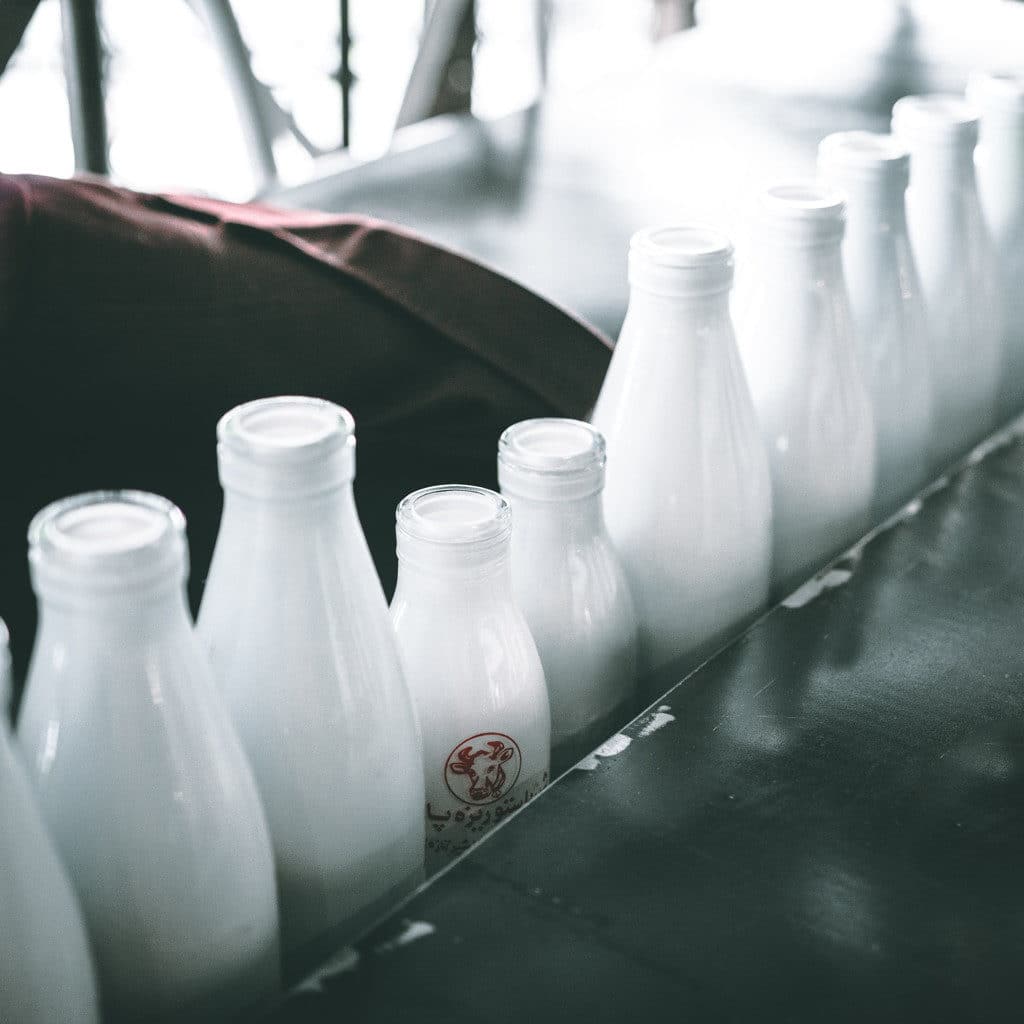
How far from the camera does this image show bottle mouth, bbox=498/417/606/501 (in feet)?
1.58

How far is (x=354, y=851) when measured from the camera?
0.41 meters

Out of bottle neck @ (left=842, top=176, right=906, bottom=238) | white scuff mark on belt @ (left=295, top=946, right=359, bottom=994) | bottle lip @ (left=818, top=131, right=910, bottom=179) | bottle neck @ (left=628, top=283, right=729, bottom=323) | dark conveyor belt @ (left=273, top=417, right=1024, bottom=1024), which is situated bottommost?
dark conveyor belt @ (left=273, top=417, right=1024, bottom=1024)

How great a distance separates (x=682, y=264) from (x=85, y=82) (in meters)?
1.00

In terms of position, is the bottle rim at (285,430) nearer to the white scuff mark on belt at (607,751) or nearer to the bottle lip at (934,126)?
the white scuff mark on belt at (607,751)

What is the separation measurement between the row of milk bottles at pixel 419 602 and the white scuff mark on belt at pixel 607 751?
22 mm

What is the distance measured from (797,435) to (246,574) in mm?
301

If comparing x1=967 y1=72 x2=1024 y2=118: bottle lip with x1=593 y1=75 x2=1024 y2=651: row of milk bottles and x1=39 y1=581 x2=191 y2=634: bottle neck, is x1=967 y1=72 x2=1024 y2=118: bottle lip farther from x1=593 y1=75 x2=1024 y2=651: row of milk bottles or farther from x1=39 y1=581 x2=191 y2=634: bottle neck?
x1=39 y1=581 x2=191 y2=634: bottle neck

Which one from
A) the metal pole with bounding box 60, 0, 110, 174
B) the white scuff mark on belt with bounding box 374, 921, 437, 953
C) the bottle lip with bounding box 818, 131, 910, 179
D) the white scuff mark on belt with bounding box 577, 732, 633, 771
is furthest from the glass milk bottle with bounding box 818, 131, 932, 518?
the metal pole with bounding box 60, 0, 110, 174

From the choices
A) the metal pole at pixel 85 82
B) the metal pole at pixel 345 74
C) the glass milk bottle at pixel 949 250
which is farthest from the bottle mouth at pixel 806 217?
the metal pole at pixel 345 74

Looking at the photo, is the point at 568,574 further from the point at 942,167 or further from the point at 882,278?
the point at 942,167

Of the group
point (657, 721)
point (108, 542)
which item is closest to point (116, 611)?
point (108, 542)

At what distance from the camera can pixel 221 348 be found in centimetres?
62

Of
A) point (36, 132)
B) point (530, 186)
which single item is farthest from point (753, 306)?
point (36, 132)

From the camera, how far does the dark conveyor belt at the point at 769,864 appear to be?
0.37 m
